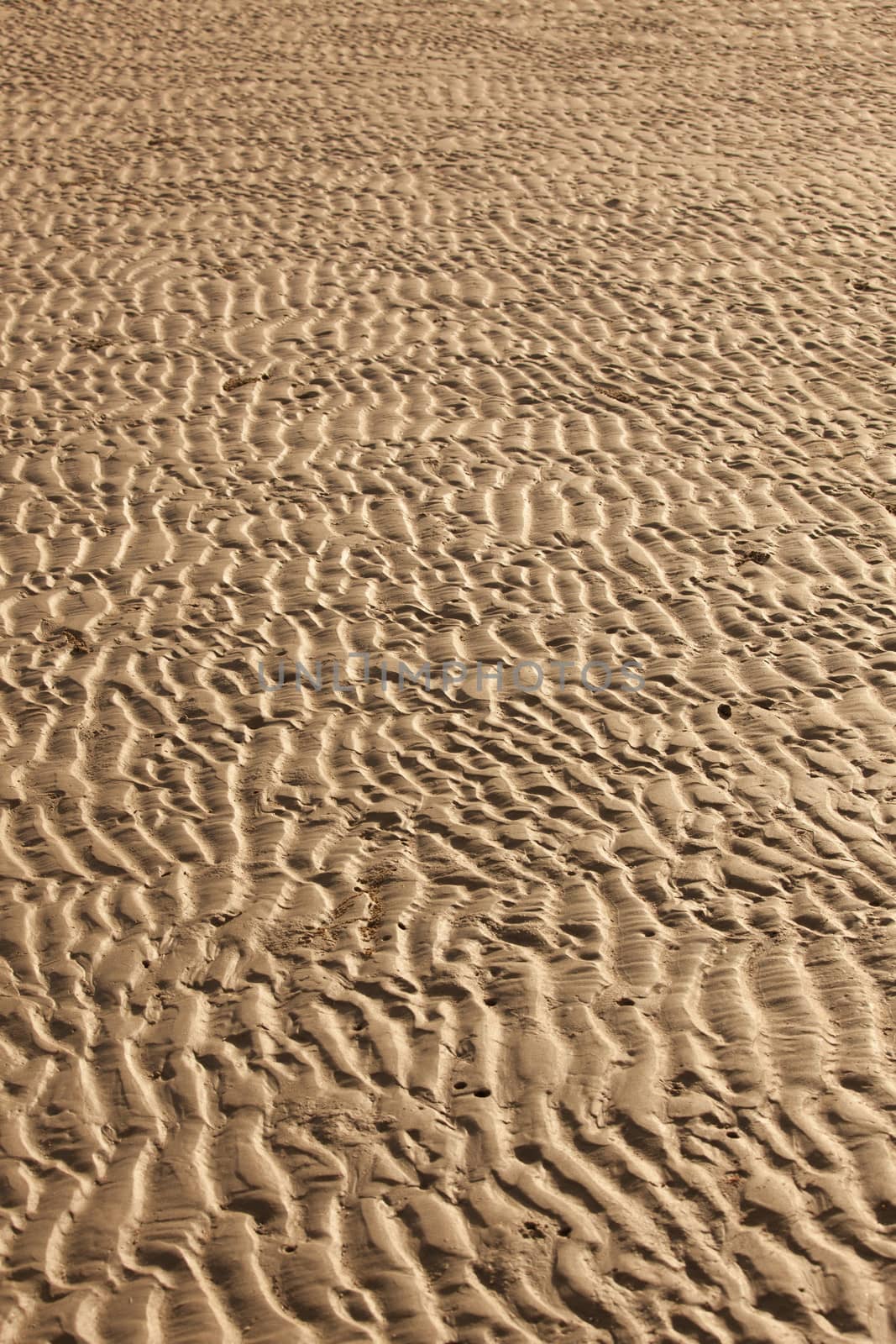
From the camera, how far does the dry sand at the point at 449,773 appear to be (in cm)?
327

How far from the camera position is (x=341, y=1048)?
3.76 m

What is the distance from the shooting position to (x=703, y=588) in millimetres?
5840

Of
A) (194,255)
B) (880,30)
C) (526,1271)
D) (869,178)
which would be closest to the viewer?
(526,1271)

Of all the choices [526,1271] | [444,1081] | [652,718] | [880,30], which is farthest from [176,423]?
[880,30]

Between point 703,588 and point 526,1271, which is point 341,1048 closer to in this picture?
point 526,1271

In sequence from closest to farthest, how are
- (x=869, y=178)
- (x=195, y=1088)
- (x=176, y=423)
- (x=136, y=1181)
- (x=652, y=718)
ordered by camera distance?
(x=136, y=1181) < (x=195, y=1088) < (x=652, y=718) < (x=176, y=423) < (x=869, y=178)

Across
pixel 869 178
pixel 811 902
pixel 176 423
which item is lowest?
pixel 176 423

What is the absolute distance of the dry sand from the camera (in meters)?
3.27

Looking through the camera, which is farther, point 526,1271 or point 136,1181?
point 136,1181

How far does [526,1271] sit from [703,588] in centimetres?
330

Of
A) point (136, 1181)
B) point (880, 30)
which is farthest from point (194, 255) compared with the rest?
point (880, 30)

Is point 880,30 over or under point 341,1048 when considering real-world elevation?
over

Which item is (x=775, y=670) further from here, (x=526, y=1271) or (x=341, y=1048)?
(x=526, y=1271)

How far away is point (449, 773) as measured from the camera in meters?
4.81
